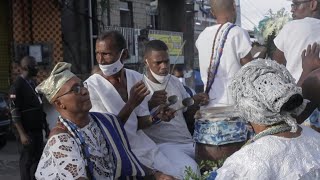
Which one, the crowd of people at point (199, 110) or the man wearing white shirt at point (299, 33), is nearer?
the crowd of people at point (199, 110)

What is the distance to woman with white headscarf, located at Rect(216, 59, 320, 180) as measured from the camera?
1.98 metres

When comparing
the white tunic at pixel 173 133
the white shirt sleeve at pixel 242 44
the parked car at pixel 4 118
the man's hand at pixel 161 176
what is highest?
the white shirt sleeve at pixel 242 44

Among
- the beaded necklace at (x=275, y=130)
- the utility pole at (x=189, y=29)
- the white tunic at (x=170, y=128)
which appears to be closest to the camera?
the beaded necklace at (x=275, y=130)

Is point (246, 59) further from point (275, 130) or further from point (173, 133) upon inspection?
point (275, 130)

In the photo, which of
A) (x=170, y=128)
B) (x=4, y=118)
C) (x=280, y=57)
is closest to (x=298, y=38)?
(x=280, y=57)

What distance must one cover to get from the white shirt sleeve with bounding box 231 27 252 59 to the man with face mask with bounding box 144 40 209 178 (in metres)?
0.41

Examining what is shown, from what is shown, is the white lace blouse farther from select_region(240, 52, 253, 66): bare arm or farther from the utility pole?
the utility pole

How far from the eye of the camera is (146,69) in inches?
154

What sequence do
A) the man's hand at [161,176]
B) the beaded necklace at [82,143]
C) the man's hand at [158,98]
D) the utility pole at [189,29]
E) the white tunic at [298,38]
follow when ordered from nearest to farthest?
the beaded necklace at [82,143]
the man's hand at [161,176]
the white tunic at [298,38]
the man's hand at [158,98]
the utility pole at [189,29]

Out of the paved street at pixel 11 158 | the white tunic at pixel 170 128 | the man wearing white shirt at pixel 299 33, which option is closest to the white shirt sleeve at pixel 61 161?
the white tunic at pixel 170 128

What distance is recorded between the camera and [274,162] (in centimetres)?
201

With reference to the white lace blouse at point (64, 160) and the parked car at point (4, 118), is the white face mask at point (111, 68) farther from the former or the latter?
the parked car at point (4, 118)

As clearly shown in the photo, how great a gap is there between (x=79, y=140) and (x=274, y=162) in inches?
46.6

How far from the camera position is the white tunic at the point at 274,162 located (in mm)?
1982
